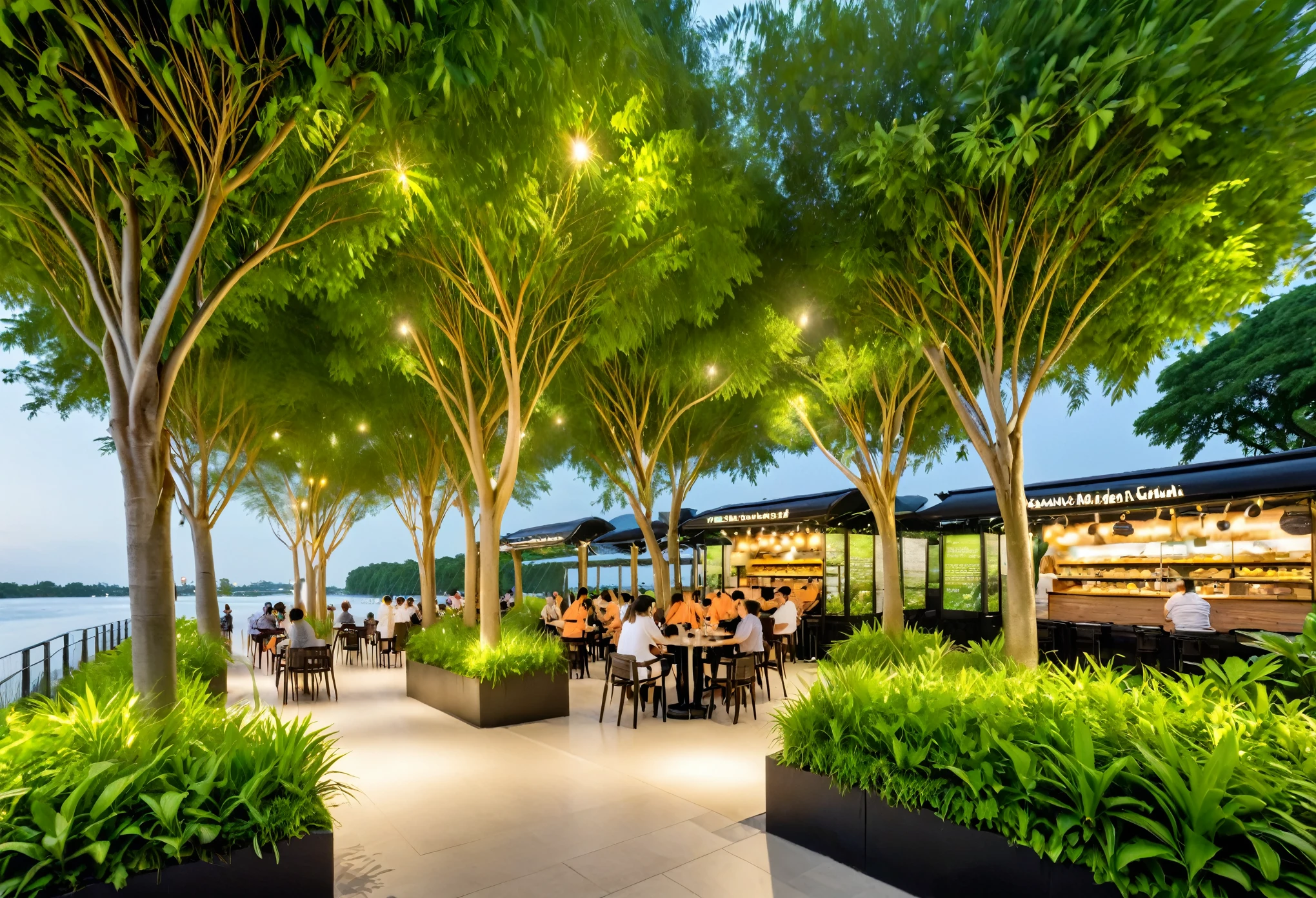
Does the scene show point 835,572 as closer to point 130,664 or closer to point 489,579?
point 489,579

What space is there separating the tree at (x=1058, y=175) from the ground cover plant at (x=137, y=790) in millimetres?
5772

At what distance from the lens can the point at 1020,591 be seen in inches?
276

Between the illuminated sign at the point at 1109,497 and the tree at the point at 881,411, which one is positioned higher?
the tree at the point at 881,411

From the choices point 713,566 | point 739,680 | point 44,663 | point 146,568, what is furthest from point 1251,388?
point 44,663

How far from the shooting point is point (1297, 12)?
4.86 meters

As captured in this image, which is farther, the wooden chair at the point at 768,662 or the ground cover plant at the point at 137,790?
the wooden chair at the point at 768,662

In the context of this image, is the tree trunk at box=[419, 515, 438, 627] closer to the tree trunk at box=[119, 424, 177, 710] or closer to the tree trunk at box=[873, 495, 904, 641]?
the tree trunk at box=[873, 495, 904, 641]

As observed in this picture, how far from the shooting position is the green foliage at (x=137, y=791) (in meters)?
3.00

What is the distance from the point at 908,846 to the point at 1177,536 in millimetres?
11655

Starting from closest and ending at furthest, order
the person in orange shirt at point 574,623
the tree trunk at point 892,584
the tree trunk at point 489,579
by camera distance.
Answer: the tree trunk at point 489,579 < the person in orange shirt at point 574,623 < the tree trunk at point 892,584

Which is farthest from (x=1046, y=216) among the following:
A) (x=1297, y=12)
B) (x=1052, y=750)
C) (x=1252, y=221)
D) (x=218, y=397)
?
(x=218, y=397)

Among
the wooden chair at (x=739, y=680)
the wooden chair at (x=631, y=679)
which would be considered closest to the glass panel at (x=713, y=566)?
the wooden chair at (x=739, y=680)

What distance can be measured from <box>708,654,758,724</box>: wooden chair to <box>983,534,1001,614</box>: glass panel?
29.8ft

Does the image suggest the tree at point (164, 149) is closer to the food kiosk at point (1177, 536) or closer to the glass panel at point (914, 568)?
the food kiosk at point (1177, 536)
